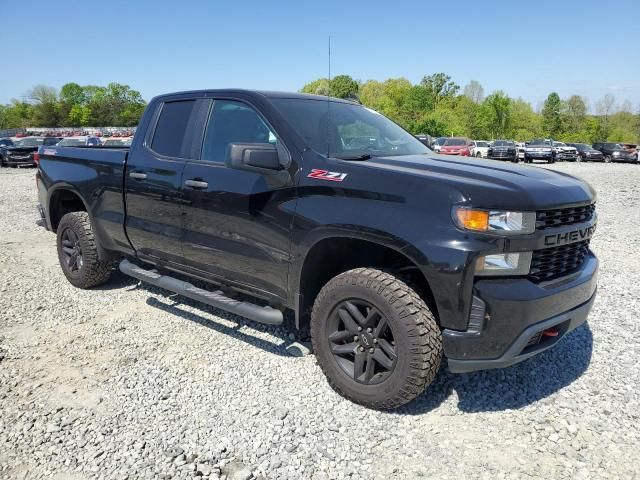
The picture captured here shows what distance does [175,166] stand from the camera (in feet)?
12.8

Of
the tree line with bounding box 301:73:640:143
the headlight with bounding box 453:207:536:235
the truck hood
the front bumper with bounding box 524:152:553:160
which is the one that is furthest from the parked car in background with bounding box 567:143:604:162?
the headlight with bounding box 453:207:536:235

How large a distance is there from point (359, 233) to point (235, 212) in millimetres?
1041

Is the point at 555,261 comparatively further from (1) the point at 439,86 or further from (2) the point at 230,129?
(1) the point at 439,86

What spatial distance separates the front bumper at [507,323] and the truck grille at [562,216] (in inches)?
12.8

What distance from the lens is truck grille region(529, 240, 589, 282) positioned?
2.66 metres

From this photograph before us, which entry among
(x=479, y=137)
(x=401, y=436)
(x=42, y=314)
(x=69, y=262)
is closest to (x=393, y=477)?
(x=401, y=436)

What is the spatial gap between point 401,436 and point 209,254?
6.29 feet

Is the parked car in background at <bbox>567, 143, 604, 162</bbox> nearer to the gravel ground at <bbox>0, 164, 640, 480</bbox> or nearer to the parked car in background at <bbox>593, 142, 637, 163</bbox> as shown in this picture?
the parked car in background at <bbox>593, 142, 637, 163</bbox>

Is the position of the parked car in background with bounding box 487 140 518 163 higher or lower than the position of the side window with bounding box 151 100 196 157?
lower

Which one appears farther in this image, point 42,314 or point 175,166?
point 42,314

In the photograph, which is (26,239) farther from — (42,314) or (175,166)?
(175,166)

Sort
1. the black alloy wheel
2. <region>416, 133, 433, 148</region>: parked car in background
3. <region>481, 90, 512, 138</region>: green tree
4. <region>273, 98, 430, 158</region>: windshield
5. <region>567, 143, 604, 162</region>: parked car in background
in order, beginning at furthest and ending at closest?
<region>481, 90, 512, 138</region>: green tree → <region>567, 143, 604, 162</region>: parked car in background → <region>416, 133, 433, 148</region>: parked car in background → <region>273, 98, 430, 158</region>: windshield → the black alloy wheel

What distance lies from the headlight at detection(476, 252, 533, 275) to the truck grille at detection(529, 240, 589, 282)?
0.08m

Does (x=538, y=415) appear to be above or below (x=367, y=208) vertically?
below
